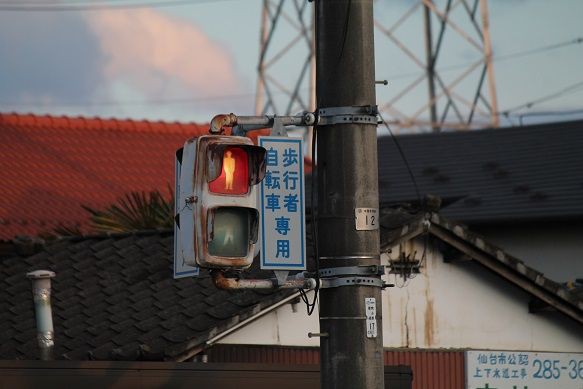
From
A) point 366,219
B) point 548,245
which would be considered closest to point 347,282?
point 366,219

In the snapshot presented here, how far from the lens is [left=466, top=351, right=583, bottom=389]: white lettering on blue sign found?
50.2ft

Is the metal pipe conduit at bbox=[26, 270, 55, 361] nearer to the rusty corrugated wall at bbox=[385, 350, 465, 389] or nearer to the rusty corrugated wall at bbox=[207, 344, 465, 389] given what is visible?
the rusty corrugated wall at bbox=[207, 344, 465, 389]

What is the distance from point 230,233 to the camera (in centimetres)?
723

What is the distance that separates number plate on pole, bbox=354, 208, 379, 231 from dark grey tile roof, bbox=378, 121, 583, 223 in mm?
17548

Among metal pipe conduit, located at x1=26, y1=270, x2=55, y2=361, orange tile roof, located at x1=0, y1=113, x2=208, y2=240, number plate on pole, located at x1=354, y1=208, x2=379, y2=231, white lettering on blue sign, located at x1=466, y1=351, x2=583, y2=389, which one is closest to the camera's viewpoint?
number plate on pole, located at x1=354, y1=208, x2=379, y2=231

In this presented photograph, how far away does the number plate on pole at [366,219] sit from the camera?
7.81m

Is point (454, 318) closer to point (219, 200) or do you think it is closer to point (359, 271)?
point (359, 271)

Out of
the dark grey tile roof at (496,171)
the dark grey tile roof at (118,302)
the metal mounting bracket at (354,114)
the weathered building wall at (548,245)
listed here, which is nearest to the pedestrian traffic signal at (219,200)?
the metal mounting bracket at (354,114)

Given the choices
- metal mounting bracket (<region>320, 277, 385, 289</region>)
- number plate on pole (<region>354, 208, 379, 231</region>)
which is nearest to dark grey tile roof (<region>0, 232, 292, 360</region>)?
metal mounting bracket (<region>320, 277, 385, 289</region>)

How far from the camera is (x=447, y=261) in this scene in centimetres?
1548

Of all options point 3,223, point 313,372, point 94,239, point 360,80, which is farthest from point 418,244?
point 3,223

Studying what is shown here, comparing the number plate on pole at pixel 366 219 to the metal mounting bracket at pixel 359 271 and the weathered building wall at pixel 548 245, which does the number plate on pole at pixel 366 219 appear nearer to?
the metal mounting bracket at pixel 359 271

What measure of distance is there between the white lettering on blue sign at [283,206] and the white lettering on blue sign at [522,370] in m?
7.60

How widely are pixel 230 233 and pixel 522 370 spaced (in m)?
9.17
